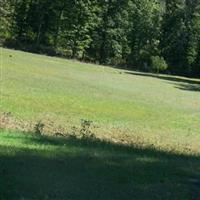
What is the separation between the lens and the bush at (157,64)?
322ft

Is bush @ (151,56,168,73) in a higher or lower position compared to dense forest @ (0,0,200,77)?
lower

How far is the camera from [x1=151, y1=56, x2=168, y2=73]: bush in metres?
98.1

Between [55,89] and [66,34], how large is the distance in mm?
55751

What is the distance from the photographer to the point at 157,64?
97938 mm

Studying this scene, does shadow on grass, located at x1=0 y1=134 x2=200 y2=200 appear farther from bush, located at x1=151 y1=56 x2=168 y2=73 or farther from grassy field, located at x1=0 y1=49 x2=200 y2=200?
bush, located at x1=151 y1=56 x2=168 y2=73

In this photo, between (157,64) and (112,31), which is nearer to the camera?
(112,31)

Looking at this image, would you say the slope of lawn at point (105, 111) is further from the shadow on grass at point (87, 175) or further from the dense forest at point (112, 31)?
the dense forest at point (112, 31)

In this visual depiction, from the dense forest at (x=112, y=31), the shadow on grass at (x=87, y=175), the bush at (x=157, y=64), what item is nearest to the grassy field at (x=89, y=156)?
the shadow on grass at (x=87, y=175)

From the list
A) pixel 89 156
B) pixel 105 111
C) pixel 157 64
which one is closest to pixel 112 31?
pixel 157 64

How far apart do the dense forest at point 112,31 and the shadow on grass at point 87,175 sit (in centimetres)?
7401

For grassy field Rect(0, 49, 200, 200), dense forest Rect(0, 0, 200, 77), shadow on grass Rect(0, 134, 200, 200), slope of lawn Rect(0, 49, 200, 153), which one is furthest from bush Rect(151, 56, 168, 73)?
shadow on grass Rect(0, 134, 200, 200)

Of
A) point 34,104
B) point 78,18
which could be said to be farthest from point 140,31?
point 34,104

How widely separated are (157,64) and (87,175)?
89623 millimetres

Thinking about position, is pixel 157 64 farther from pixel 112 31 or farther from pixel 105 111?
pixel 105 111
